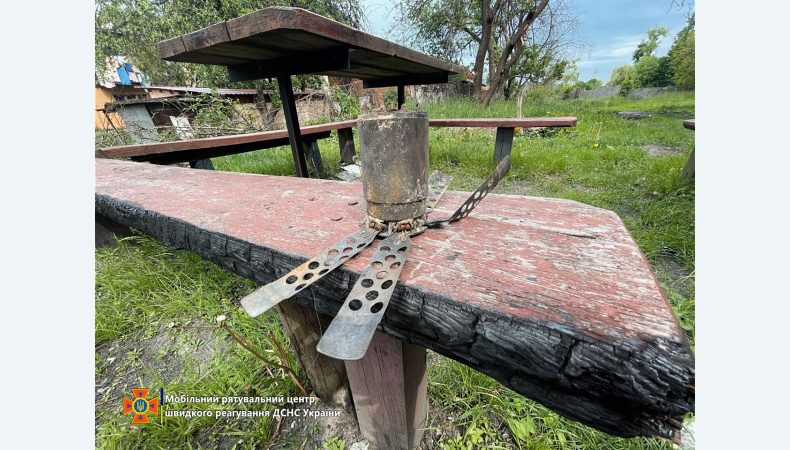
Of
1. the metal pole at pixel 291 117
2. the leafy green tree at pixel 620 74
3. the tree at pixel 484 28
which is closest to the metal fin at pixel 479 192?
the metal pole at pixel 291 117

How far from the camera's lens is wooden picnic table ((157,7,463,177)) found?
1320 mm

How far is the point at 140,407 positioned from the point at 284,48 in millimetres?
1876

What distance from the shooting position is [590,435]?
117cm

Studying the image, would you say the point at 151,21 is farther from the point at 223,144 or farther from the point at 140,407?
the point at 140,407

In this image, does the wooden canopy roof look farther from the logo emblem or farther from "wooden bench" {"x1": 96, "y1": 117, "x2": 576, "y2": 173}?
the logo emblem

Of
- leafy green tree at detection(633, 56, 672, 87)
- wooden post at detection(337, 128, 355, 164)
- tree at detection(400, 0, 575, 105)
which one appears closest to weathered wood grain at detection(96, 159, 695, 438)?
wooden post at detection(337, 128, 355, 164)

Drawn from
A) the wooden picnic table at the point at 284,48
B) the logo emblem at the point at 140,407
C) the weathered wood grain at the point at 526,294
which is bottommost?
the logo emblem at the point at 140,407

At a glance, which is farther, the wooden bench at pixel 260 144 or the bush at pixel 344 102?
the bush at pixel 344 102

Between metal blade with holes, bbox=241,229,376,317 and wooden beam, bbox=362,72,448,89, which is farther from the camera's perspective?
wooden beam, bbox=362,72,448,89

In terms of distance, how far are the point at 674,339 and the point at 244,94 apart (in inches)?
525

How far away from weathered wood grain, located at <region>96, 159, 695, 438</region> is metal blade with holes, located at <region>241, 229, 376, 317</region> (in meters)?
0.03

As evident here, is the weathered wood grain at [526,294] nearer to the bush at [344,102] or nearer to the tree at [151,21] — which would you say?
the tree at [151,21]

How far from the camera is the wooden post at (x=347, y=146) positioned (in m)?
4.47

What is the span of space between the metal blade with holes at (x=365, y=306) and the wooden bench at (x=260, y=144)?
266 centimetres
